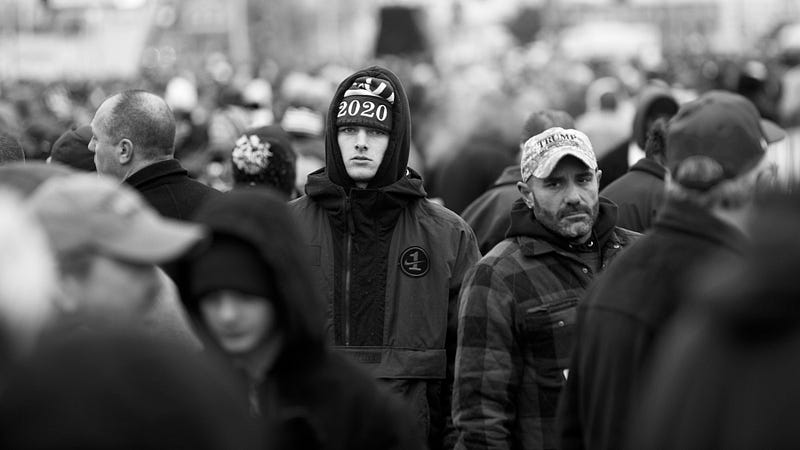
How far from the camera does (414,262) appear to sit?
21.2 ft

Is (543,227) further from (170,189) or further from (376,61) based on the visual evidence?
(376,61)

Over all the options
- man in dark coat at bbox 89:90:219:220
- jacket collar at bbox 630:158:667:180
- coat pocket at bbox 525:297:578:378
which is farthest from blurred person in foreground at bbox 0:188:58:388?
jacket collar at bbox 630:158:667:180

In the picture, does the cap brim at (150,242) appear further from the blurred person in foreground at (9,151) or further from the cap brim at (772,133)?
the cap brim at (772,133)

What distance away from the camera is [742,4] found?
6078 cm

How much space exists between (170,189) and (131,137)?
16.0 inches

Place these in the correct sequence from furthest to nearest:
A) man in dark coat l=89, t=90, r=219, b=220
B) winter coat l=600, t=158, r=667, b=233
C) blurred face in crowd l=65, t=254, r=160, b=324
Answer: winter coat l=600, t=158, r=667, b=233
man in dark coat l=89, t=90, r=219, b=220
blurred face in crowd l=65, t=254, r=160, b=324

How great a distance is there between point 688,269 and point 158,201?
3.36m

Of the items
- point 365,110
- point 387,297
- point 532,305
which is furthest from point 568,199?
point 365,110

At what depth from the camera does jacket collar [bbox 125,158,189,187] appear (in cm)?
718

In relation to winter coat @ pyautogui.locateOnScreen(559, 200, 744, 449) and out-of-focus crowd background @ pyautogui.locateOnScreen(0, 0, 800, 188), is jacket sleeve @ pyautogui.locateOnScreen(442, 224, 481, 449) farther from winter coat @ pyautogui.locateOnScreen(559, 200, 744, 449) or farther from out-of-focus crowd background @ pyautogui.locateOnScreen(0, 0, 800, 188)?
out-of-focus crowd background @ pyautogui.locateOnScreen(0, 0, 800, 188)

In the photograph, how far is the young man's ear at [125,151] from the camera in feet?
24.3

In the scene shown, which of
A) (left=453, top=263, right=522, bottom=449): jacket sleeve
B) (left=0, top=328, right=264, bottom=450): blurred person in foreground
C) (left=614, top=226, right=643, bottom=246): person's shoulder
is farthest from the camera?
(left=614, top=226, right=643, bottom=246): person's shoulder

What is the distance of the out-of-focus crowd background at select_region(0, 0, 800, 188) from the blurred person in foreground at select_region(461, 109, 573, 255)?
1.88 meters

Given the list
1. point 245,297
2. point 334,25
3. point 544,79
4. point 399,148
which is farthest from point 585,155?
point 334,25
